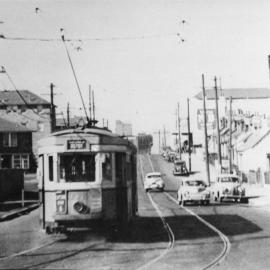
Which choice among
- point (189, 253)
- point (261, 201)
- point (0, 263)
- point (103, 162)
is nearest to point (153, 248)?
point (189, 253)

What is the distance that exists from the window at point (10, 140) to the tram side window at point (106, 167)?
59.0 meters

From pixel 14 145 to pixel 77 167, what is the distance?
59.3m

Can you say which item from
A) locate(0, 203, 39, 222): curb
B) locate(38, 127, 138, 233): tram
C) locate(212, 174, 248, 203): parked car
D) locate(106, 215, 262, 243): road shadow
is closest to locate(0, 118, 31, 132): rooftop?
locate(0, 203, 39, 222): curb

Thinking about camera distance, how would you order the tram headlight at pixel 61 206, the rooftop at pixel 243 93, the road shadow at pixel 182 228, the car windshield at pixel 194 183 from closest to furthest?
the tram headlight at pixel 61 206
the road shadow at pixel 182 228
the car windshield at pixel 194 183
the rooftop at pixel 243 93

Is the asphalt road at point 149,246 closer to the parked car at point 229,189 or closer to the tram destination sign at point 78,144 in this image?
the tram destination sign at point 78,144

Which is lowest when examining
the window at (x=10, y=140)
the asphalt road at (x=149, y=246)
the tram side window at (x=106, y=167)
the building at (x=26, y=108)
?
the asphalt road at (x=149, y=246)

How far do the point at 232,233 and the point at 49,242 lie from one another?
521cm

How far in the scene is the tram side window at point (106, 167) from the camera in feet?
45.5

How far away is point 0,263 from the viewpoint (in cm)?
1143

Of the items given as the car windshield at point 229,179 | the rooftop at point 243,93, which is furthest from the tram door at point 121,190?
the rooftop at point 243,93

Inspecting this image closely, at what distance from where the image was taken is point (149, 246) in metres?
13.2

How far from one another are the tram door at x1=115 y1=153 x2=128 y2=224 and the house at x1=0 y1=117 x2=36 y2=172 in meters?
58.2

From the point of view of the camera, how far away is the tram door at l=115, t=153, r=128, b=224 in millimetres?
14078

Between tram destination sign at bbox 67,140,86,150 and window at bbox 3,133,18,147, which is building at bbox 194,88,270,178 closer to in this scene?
window at bbox 3,133,18,147
